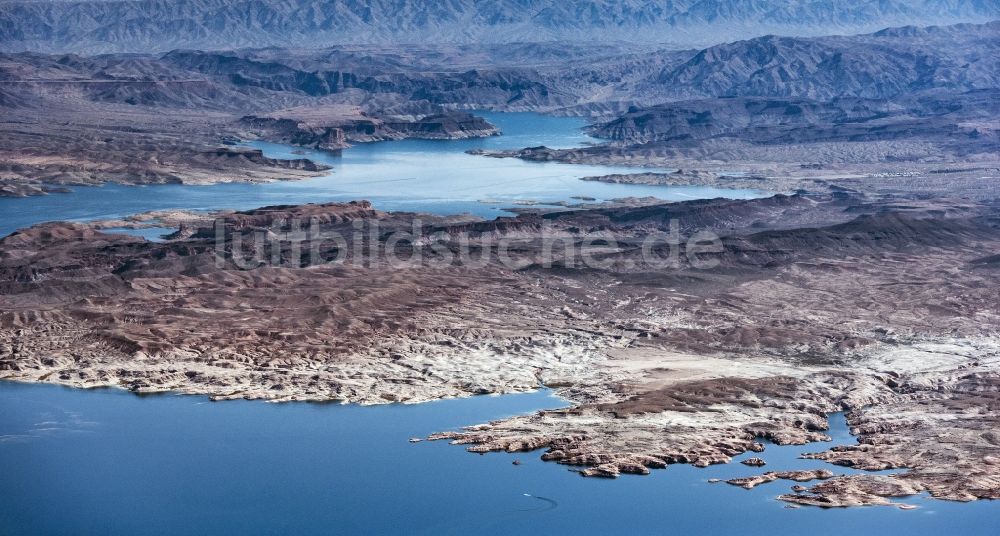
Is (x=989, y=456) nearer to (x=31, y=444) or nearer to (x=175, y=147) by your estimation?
(x=31, y=444)

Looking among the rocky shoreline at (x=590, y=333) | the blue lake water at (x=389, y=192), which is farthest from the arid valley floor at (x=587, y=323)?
the blue lake water at (x=389, y=192)

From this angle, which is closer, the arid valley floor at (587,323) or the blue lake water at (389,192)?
the arid valley floor at (587,323)

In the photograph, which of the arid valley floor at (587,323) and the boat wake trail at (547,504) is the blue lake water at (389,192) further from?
the boat wake trail at (547,504)

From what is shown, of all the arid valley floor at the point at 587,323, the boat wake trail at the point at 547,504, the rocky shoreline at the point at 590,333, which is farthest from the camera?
the arid valley floor at the point at 587,323

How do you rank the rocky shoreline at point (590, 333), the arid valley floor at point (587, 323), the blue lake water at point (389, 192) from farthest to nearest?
the blue lake water at point (389, 192) → the arid valley floor at point (587, 323) → the rocky shoreline at point (590, 333)

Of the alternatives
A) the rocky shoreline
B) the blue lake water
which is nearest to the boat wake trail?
the rocky shoreline

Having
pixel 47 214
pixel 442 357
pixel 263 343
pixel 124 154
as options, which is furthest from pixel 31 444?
pixel 124 154

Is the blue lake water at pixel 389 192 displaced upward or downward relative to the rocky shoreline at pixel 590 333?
upward

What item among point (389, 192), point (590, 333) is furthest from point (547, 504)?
point (389, 192)

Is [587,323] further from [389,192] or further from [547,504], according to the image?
[389,192]

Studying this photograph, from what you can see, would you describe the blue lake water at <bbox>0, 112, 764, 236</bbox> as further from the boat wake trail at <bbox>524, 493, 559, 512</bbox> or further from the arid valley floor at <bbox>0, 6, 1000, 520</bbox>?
the boat wake trail at <bbox>524, 493, 559, 512</bbox>
